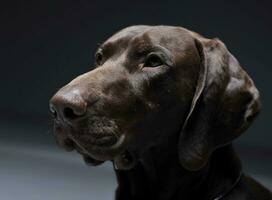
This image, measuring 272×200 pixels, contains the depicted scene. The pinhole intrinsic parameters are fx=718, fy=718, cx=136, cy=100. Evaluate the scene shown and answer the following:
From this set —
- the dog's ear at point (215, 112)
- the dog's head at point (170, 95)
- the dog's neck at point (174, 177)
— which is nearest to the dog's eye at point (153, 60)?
the dog's head at point (170, 95)

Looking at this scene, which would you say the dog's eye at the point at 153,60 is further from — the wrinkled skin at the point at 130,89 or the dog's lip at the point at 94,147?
the dog's lip at the point at 94,147

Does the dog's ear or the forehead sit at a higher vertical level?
the forehead

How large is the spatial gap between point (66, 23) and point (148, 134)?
5.14 ft

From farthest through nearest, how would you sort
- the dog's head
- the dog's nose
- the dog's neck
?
the dog's neck, the dog's head, the dog's nose

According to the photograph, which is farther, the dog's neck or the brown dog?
the dog's neck

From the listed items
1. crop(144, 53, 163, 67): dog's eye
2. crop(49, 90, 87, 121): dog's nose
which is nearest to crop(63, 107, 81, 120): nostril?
crop(49, 90, 87, 121): dog's nose

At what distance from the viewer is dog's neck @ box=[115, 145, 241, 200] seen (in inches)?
71.9

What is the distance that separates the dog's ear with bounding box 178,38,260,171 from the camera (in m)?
1.75

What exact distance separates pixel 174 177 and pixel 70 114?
1.27ft

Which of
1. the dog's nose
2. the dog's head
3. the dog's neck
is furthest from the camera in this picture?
the dog's neck

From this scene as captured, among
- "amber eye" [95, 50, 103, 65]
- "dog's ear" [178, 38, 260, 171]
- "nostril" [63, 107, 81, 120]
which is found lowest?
"dog's ear" [178, 38, 260, 171]

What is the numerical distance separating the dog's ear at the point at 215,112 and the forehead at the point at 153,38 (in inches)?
3.3

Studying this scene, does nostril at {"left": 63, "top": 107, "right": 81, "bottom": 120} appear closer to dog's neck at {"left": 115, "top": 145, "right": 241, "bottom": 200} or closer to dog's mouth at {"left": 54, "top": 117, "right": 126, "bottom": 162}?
dog's mouth at {"left": 54, "top": 117, "right": 126, "bottom": 162}

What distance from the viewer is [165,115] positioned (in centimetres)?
174
